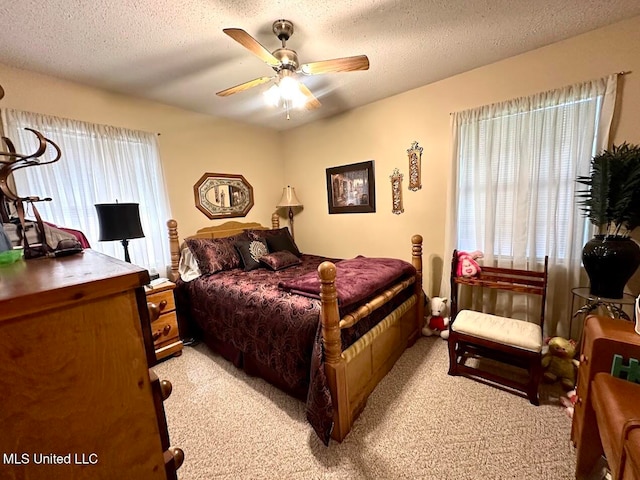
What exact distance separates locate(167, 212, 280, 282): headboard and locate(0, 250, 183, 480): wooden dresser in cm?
227

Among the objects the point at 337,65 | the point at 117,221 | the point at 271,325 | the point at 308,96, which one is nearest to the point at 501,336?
the point at 271,325

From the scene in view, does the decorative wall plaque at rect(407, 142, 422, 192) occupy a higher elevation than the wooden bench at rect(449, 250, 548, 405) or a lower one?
higher

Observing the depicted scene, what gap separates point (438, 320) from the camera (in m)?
2.61

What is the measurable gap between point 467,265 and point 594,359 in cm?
118

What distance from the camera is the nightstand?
2.30 meters

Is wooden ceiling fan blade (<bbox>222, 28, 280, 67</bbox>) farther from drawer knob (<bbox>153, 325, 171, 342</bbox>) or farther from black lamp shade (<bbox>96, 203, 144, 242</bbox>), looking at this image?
drawer knob (<bbox>153, 325, 171, 342</bbox>)

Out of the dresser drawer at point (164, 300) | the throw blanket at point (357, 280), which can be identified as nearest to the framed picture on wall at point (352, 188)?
the throw blanket at point (357, 280)

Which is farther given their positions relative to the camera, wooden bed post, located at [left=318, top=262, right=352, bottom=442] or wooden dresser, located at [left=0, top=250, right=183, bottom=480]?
wooden bed post, located at [left=318, top=262, right=352, bottom=442]

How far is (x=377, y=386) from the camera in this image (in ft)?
6.44

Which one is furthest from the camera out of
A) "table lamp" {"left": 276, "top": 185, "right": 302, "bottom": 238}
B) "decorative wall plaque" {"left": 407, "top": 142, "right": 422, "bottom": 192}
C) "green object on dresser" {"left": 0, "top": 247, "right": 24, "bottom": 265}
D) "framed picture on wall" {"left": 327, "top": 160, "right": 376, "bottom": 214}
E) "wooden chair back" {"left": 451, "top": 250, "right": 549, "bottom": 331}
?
"table lamp" {"left": 276, "top": 185, "right": 302, "bottom": 238}

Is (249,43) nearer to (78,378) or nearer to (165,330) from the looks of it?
(78,378)

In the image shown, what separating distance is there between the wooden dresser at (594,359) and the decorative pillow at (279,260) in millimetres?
2296

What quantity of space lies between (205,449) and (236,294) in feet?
3.24

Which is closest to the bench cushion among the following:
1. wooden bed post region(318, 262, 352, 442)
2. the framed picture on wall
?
wooden bed post region(318, 262, 352, 442)
